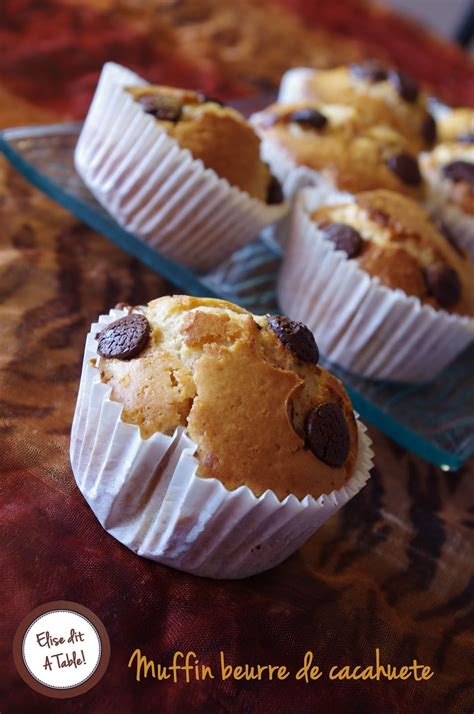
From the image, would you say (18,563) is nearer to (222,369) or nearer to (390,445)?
(222,369)

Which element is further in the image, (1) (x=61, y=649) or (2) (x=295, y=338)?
(2) (x=295, y=338)

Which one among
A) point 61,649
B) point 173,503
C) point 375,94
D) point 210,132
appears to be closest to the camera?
point 61,649

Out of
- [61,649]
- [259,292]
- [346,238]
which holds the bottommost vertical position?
[259,292]

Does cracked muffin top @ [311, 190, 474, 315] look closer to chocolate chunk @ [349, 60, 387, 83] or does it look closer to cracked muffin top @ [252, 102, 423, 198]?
cracked muffin top @ [252, 102, 423, 198]

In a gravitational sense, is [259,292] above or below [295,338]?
below

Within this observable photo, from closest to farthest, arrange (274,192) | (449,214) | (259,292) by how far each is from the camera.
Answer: (274,192) → (259,292) → (449,214)

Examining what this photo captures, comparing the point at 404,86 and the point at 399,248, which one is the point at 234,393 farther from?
the point at 404,86

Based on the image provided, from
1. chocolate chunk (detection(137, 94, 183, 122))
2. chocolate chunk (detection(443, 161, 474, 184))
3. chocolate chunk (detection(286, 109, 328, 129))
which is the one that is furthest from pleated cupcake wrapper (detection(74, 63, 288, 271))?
chocolate chunk (detection(443, 161, 474, 184))

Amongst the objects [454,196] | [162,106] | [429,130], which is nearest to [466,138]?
[429,130]
